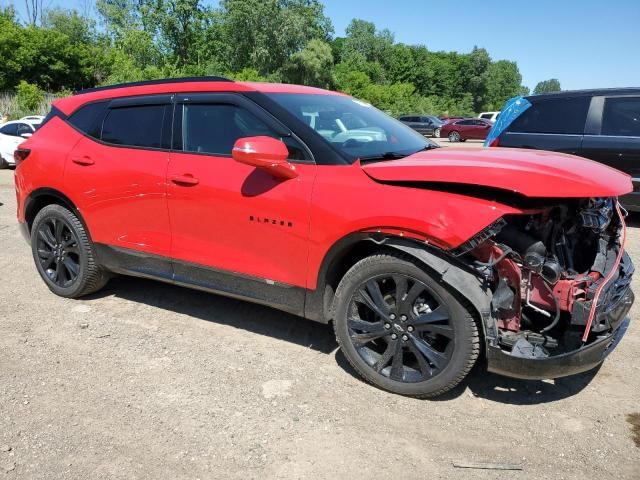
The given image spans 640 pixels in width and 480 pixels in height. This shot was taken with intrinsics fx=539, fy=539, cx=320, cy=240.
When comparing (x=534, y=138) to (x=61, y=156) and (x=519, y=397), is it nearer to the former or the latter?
(x=519, y=397)

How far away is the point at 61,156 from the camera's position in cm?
437

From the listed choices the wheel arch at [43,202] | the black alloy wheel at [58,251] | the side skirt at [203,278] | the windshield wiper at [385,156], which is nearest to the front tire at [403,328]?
the side skirt at [203,278]

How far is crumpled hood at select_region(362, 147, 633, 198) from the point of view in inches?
103

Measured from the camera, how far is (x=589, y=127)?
7016mm

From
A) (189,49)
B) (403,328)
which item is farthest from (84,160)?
(189,49)

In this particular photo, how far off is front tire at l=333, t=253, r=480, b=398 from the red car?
2986cm

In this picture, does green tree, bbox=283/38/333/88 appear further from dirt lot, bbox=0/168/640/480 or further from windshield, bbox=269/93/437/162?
dirt lot, bbox=0/168/640/480

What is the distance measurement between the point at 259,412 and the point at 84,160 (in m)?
2.53

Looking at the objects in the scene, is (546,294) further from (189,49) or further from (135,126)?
(189,49)

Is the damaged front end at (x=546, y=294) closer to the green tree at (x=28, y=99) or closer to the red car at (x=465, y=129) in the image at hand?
the red car at (x=465, y=129)

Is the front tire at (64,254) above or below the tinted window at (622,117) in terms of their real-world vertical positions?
below

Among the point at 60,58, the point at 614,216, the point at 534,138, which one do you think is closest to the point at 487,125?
the point at 534,138

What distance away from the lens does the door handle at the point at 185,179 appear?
3.57 metres

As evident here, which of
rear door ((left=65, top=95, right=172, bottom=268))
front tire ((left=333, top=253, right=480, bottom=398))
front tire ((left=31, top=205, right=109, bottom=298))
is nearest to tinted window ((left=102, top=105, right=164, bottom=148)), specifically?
rear door ((left=65, top=95, right=172, bottom=268))
